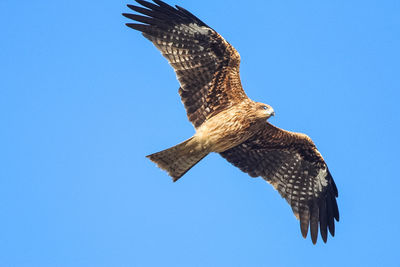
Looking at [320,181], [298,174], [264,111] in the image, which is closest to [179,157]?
[264,111]

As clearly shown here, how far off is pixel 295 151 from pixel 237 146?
115 centimetres

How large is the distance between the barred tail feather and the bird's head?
123cm

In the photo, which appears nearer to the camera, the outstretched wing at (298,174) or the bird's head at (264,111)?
Answer: the bird's head at (264,111)

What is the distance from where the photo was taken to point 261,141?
516 inches

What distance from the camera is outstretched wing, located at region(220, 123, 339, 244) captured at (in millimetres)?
13250

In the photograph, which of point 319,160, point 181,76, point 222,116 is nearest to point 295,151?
point 319,160

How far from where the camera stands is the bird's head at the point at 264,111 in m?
11.8

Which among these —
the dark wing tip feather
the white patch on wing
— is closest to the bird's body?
the white patch on wing

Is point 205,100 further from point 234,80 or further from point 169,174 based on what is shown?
point 169,174

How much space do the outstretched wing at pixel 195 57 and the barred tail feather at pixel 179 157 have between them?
516 mm

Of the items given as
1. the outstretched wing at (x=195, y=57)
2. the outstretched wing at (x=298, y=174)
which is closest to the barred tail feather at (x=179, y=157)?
the outstretched wing at (x=195, y=57)

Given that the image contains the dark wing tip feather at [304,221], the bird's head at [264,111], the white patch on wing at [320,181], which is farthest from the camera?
the white patch on wing at [320,181]

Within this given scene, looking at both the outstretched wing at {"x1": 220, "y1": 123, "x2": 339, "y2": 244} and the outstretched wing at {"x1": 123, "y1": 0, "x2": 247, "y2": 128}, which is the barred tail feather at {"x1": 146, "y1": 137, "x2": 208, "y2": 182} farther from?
the outstretched wing at {"x1": 220, "y1": 123, "x2": 339, "y2": 244}

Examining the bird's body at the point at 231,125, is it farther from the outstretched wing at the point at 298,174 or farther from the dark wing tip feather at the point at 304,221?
the dark wing tip feather at the point at 304,221
